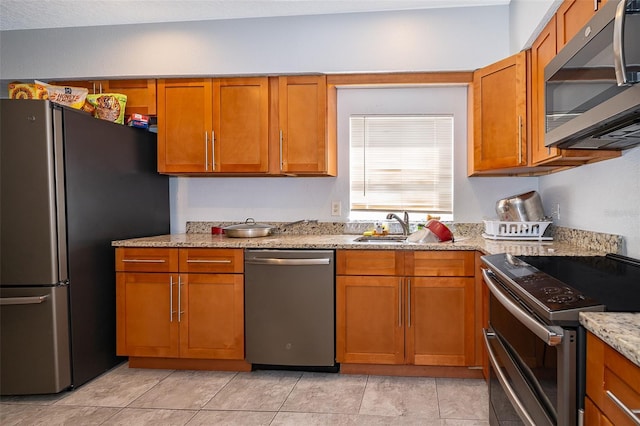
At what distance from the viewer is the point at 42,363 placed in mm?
2330

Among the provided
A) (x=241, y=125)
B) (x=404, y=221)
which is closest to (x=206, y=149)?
(x=241, y=125)

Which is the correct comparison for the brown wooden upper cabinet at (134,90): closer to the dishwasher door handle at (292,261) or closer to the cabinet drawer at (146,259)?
the cabinet drawer at (146,259)

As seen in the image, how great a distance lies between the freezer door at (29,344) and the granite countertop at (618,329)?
8.33ft

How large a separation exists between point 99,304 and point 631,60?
289 centimetres

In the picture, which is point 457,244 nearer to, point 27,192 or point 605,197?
point 605,197

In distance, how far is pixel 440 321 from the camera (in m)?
2.53

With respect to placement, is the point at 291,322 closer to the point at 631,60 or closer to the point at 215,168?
the point at 215,168

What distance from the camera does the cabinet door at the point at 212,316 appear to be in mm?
2656

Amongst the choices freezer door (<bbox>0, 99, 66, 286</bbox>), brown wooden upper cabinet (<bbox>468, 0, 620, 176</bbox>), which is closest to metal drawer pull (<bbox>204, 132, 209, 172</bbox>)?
freezer door (<bbox>0, 99, 66, 286</bbox>)

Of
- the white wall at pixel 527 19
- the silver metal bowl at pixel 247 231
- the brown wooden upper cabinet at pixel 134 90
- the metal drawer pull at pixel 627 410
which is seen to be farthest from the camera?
the brown wooden upper cabinet at pixel 134 90

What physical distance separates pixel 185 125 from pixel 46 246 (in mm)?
1205

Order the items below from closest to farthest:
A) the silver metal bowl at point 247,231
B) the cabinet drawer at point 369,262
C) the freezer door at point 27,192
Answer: the freezer door at point 27,192 < the cabinet drawer at point 369,262 < the silver metal bowl at point 247,231

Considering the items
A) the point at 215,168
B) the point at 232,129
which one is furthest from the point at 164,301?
the point at 232,129

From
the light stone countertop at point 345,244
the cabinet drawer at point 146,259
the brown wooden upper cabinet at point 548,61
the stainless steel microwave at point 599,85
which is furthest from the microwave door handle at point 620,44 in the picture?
the cabinet drawer at point 146,259
